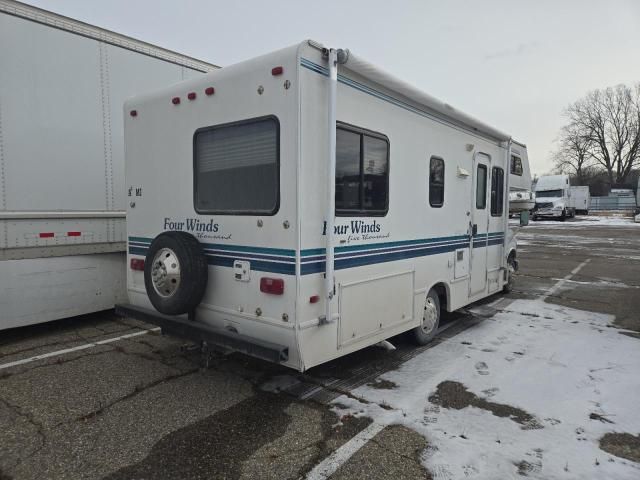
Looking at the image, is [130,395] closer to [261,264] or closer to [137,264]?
[137,264]


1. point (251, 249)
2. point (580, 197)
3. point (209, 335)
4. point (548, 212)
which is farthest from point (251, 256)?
point (580, 197)

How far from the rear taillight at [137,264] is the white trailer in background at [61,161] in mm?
621

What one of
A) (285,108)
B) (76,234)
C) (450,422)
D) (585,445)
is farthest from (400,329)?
(76,234)

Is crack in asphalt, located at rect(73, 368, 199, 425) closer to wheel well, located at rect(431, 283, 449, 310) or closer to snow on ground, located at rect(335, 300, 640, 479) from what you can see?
snow on ground, located at rect(335, 300, 640, 479)

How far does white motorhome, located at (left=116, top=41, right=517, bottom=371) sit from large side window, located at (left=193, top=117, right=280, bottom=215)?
14 millimetres

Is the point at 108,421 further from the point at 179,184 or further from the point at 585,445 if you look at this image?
the point at 585,445

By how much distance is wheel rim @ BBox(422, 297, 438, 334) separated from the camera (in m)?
5.22

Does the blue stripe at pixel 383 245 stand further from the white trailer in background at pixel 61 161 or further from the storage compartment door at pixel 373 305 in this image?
the white trailer in background at pixel 61 161

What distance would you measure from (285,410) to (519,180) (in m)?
6.14

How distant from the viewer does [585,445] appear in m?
3.20

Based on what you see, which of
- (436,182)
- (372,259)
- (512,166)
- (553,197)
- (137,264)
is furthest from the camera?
(553,197)

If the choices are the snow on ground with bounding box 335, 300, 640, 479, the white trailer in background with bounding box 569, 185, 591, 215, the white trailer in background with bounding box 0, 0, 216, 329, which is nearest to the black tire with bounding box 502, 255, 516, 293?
the snow on ground with bounding box 335, 300, 640, 479

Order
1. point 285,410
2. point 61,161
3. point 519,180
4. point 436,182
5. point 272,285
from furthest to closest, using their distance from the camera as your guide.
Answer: point 519,180 → point 61,161 → point 436,182 → point 285,410 → point 272,285

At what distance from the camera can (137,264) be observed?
4.69m
